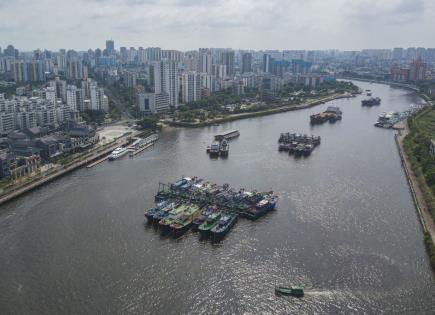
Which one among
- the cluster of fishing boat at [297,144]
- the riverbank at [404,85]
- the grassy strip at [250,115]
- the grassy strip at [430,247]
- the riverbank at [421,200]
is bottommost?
the grassy strip at [430,247]

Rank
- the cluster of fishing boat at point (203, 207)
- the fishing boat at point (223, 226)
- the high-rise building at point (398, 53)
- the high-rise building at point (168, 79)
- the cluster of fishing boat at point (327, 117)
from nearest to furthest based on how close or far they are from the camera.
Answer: the fishing boat at point (223, 226) → the cluster of fishing boat at point (203, 207) → the cluster of fishing boat at point (327, 117) → the high-rise building at point (168, 79) → the high-rise building at point (398, 53)

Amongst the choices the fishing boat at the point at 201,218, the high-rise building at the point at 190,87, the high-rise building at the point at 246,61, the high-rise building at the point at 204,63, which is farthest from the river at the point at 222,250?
the high-rise building at the point at 246,61

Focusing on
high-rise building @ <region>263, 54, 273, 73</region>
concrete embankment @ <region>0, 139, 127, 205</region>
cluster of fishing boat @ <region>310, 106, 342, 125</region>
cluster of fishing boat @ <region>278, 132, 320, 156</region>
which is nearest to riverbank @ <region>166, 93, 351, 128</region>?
cluster of fishing boat @ <region>310, 106, 342, 125</region>

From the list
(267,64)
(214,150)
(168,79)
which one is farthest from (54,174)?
(267,64)

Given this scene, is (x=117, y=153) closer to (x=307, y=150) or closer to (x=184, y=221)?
(x=184, y=221)

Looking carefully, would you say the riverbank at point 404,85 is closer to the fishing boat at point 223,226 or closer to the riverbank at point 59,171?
the riverbank at point 59,171

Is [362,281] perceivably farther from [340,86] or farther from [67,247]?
[340,86]

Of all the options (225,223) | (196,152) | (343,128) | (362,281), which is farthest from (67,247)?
(343,128)
